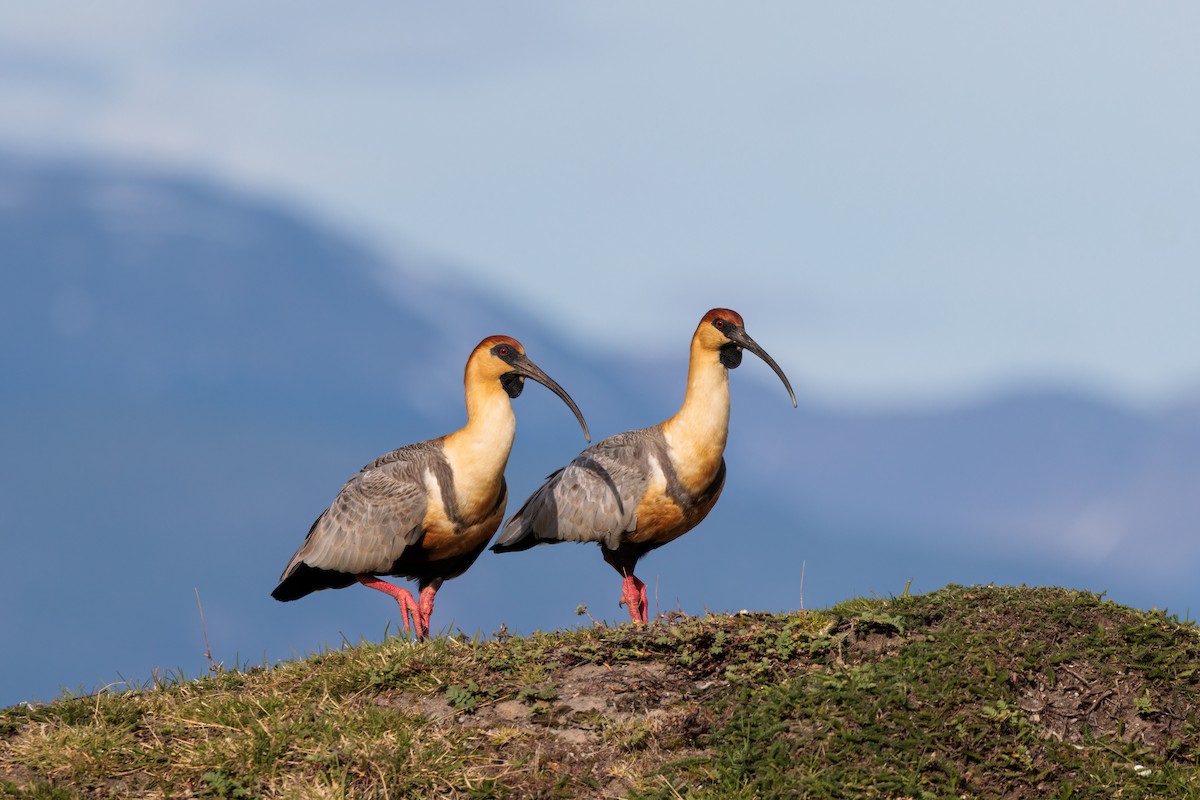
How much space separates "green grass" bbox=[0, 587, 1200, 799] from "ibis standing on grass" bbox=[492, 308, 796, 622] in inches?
101

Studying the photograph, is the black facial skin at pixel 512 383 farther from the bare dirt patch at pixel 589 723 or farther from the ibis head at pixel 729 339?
the bare dirt patch at pixel 589 723

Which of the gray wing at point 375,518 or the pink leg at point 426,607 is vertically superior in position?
the gray wing at point 375,518

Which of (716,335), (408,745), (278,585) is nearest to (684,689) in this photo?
(408,745)

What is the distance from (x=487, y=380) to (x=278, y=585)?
270 cm

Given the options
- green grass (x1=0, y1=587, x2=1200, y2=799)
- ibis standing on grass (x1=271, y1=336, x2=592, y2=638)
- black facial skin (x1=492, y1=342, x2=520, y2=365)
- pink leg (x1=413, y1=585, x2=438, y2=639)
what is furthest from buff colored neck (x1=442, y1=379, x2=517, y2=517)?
green grass (x1=0, y1=587, x2=1200, y2=799)

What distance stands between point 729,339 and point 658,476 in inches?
53.6

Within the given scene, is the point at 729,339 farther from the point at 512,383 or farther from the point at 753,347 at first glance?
the point at 512,383

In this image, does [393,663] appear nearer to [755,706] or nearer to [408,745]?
[408,745]

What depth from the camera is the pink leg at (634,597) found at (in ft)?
38.2

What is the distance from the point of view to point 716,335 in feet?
38.6

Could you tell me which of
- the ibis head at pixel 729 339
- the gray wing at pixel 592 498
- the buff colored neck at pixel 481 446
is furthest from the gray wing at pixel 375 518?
the ibis head at pixel 729 339

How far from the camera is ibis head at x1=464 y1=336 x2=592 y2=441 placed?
11367mm

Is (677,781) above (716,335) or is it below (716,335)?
below

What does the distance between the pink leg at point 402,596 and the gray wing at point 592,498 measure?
1.31 meters
